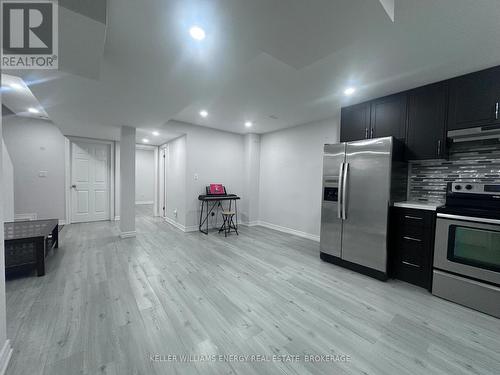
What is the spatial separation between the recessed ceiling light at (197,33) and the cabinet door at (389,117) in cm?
268

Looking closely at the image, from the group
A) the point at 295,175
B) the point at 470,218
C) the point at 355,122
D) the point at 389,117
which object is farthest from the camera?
the point at 295,175

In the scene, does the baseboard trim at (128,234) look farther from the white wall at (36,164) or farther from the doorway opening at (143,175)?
the doorway opening at (143,175)

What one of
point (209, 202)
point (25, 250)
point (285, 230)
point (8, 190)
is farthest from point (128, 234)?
point (285, 230)

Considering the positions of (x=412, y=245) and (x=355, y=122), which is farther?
(x=355, y=122)

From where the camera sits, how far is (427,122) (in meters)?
2.56

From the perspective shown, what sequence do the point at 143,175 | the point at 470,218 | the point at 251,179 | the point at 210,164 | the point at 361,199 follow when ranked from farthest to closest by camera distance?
the point at 143,175, the point at 251,179, the point at 210,164, the point at 361,199, the point at 470,218

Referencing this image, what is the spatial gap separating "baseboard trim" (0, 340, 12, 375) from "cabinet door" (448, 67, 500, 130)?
4.49 metres

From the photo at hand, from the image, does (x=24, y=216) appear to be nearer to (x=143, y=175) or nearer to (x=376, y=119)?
(x=143, y=175)

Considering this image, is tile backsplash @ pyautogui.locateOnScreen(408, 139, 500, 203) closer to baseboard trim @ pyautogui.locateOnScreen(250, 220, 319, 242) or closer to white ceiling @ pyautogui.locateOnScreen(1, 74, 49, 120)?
baseboard trim @ pyautogui.locateOnScreen(250, 220, 319, 242)

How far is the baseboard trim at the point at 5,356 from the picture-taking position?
126cm

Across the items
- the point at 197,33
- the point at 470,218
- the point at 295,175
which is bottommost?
the point at 470,218

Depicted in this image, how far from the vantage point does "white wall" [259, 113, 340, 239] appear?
4191mm

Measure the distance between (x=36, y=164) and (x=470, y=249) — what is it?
25.7ft

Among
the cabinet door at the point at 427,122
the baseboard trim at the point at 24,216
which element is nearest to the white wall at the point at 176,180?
the baseboard trim at the point at 24,216
